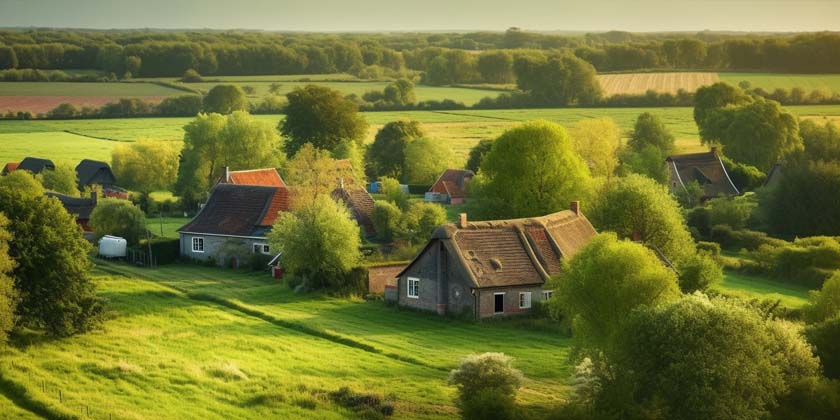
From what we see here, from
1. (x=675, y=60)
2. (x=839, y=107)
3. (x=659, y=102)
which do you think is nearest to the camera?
(x=839, y=107)

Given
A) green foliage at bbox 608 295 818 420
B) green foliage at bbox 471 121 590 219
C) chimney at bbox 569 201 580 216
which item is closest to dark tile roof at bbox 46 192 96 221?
green foliage at bbox 471 121 590 219

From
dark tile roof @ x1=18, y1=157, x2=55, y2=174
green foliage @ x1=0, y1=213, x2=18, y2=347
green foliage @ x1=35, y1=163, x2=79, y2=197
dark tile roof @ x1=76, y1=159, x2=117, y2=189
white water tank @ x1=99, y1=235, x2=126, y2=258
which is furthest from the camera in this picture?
dark tile roof @ x1=76, y1=159, x2=117, y2=189

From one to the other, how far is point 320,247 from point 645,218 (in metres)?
15.7

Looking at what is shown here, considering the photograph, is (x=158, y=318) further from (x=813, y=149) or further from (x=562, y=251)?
(x=813, y=149)

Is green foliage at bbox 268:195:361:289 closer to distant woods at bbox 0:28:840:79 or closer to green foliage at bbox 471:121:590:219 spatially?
green foliage at bbox 471:121:590:219

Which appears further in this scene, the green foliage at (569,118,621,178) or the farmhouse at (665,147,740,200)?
the farmhouse at (665,147,740,200)

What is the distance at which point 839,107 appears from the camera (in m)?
134

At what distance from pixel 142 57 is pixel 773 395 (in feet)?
472

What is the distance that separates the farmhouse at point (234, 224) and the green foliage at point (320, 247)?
801 centimetres

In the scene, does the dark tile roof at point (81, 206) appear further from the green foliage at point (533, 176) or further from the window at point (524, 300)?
the window at point (524, 300)

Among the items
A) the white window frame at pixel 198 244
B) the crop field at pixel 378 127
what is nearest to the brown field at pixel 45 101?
the crop field at pixel 378 127

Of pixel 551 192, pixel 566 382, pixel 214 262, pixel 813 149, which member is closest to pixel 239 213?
pixel 214 262

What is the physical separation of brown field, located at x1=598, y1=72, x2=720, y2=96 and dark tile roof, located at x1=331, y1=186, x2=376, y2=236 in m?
80.2

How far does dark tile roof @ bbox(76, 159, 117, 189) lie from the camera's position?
318 feet
